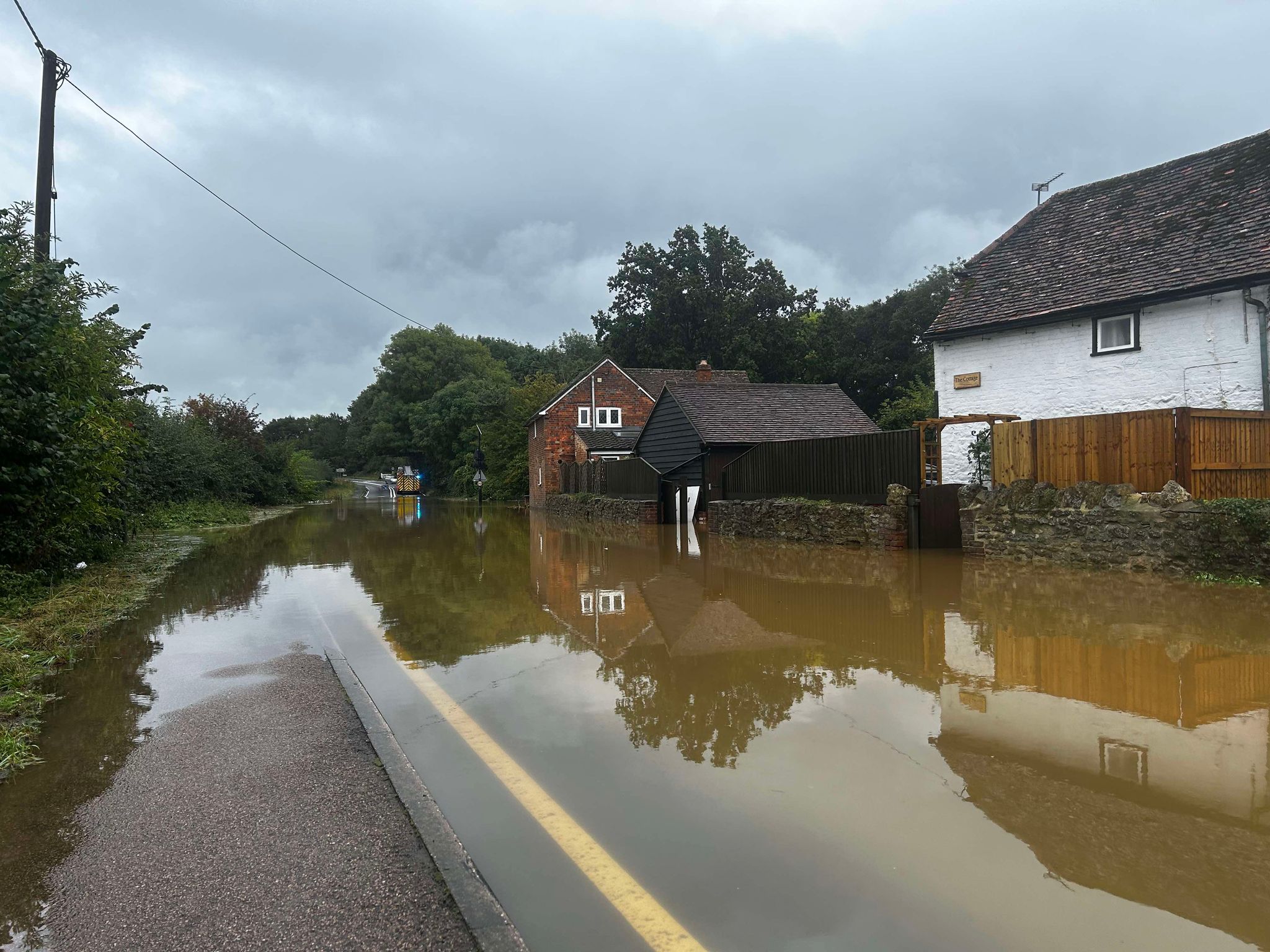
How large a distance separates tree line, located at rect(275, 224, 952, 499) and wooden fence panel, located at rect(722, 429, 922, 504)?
66.4ft

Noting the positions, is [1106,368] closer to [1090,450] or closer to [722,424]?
[1090,450]

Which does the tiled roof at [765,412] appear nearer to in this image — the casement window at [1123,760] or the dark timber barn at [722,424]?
the dark timber barn at [722,424]

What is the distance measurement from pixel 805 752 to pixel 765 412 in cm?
2275

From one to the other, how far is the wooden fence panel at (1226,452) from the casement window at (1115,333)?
4.34 m

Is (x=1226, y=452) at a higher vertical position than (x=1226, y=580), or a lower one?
higher

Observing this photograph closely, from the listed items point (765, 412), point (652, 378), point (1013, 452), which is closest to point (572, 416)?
point (652, 378)

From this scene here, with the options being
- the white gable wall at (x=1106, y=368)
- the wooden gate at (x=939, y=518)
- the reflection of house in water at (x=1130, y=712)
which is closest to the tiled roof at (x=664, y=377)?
the white gable wall at (x=1106, y=368)

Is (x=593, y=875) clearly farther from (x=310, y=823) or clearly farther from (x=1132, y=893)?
(x=1132, y=893)

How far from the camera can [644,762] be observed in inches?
188

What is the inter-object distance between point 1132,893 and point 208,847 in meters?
3.92

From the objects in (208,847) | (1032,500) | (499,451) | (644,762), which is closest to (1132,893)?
(644,762)

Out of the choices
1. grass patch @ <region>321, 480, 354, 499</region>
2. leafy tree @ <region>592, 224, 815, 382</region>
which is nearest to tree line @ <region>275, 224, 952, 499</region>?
leafy tree @ <region>592, 224, 815, 382</region>

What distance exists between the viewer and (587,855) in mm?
3660

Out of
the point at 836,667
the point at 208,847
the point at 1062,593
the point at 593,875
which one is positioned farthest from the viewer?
the point at 1062,593
